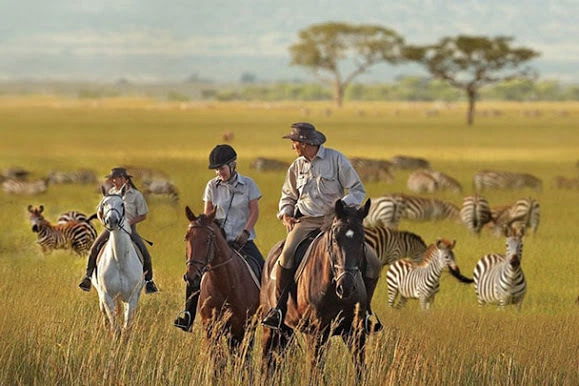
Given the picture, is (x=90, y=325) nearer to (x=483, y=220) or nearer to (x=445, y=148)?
(x=483, y=220)

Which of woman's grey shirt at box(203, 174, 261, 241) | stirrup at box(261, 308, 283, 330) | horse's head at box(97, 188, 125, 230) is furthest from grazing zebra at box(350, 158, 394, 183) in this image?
stirrup at box(261, 308, 283, 330)

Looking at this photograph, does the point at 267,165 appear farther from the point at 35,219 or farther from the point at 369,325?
the point at 369,325

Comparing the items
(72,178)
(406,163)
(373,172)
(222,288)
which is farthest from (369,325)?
(406,163)

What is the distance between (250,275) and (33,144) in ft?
216

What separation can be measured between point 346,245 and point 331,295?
74 centimetres

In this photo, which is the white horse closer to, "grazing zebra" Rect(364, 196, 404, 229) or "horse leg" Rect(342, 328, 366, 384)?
"horse leg" Rect(342, 328, 366, 384)

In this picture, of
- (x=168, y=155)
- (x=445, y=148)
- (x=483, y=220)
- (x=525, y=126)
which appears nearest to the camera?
(x=483, y=220)

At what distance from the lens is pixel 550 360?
1378 cm

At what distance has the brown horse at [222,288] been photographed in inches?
460

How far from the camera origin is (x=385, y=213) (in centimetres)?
3034

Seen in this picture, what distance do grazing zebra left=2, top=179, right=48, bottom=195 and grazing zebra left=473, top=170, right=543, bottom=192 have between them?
14931mm

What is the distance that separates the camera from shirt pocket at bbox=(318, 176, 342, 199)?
38.1 feet

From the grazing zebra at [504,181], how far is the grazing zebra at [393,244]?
2144 cm

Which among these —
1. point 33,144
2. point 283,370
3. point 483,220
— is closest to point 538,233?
point 483,220
